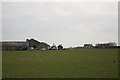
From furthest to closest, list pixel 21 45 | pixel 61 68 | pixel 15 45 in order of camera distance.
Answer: pixel 15 45 → pixel 21 45 → pixel 61 68

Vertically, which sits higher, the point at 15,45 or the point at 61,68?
the point at 15,45

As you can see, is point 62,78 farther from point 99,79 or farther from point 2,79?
point 2,79

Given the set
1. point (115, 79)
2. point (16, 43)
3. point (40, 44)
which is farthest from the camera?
point (40, 44)

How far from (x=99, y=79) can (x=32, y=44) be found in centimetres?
8358

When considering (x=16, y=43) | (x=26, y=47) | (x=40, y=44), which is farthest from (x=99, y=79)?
(x=40, y=44)

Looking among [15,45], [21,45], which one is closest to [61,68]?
[21,45]

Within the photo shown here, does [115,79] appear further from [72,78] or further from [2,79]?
[2,79]

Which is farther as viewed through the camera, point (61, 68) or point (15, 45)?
point (15, 45)

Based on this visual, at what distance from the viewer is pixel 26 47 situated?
278ft

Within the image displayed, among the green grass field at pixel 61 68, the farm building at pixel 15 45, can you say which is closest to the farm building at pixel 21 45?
the farm building at pixel 15 45

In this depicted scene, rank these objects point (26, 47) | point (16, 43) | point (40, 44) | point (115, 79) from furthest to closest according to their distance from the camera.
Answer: point (40, 44) < point (16, 43) < point (26, 47) < point (115, 79)

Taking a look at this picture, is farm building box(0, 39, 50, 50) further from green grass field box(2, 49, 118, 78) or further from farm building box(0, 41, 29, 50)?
green grass field box(2, 49, 118, 78)

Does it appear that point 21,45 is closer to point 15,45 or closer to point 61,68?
point 15,45

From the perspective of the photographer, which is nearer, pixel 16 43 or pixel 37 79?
pixel 37 79
